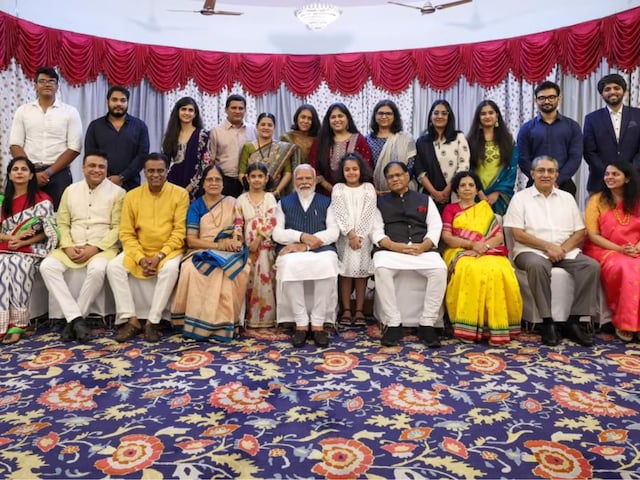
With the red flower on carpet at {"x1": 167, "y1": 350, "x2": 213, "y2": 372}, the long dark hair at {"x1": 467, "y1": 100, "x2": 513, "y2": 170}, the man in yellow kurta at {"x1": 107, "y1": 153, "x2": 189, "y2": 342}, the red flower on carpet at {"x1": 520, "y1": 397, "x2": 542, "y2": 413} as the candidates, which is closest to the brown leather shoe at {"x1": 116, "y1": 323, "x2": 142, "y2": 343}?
the man in yellow kurta at {"x1": 107, "y1": 153, "x2": 189, "y2": 342}

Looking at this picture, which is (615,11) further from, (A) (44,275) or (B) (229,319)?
(A) (44,275)

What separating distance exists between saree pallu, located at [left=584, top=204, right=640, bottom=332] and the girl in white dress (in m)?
1.70

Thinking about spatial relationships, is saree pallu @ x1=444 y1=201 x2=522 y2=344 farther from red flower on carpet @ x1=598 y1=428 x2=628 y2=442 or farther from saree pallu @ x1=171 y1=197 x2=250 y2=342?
saree pallu @ x1=171 y1=197 x2=250 y2=342

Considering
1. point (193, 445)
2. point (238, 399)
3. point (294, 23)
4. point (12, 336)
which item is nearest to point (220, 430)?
point (193, 445)

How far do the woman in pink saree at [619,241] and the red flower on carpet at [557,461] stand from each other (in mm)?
1834

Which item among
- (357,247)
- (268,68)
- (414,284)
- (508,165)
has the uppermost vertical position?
(268,68)

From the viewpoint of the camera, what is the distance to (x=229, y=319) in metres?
3.44

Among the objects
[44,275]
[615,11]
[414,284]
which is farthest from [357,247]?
[615,11]

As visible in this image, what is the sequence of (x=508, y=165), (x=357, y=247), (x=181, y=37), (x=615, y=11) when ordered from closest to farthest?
(x=357, y=247)
(x=508, y=165)
(x=615, y=11)
(x=181, y=37)

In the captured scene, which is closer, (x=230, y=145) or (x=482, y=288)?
(x=482, y=288)

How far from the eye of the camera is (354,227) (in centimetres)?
387

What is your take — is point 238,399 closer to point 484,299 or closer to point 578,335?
point 484,299

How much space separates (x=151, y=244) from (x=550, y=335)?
2.93m

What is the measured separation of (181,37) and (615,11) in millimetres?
6358
